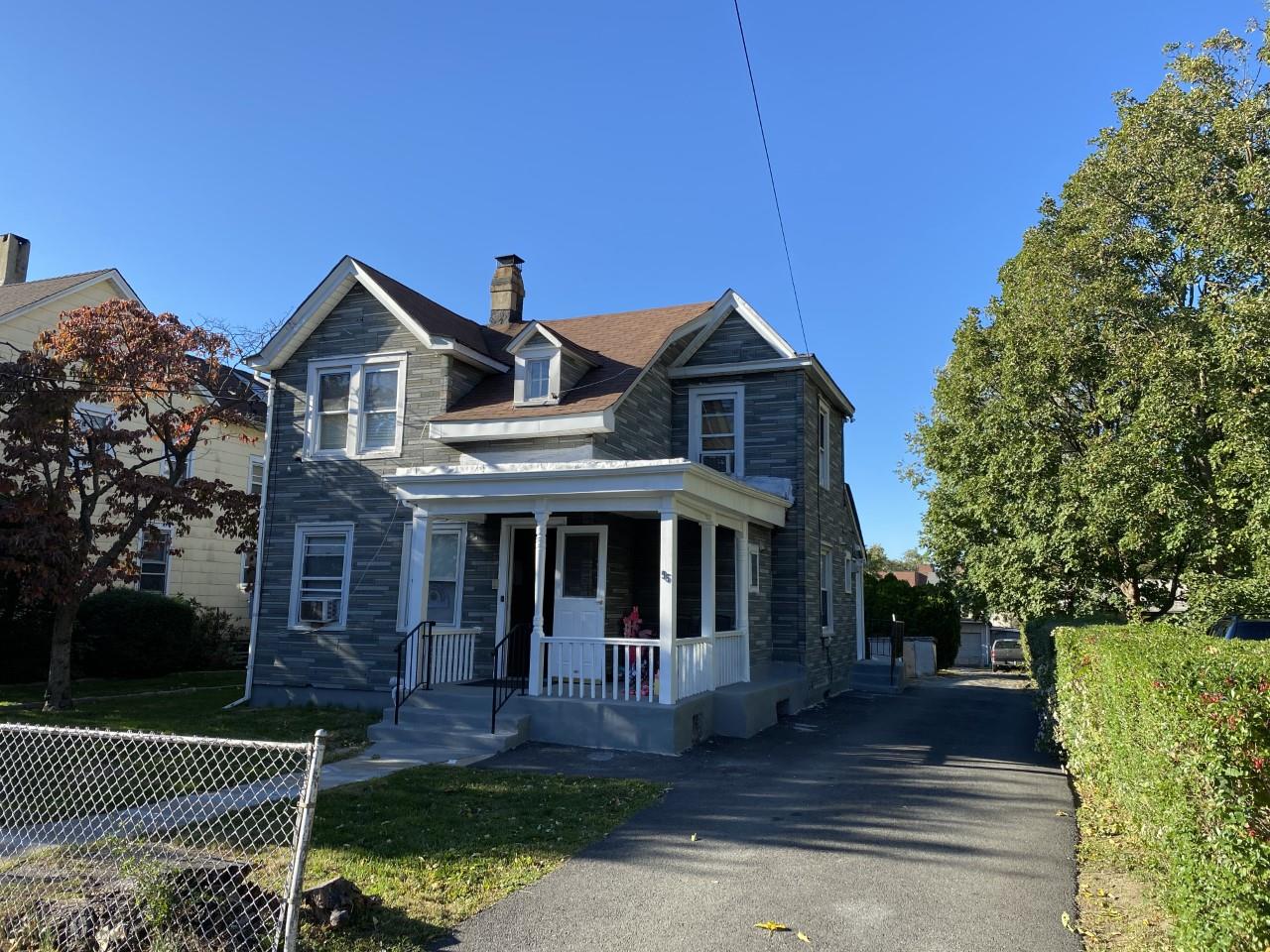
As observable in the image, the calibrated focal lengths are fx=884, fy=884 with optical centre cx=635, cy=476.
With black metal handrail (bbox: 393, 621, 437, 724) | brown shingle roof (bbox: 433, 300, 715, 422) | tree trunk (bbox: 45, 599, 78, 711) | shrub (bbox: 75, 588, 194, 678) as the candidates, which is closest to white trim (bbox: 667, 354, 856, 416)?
brown shingle roof (bbox: 433, 300, 715, 422)

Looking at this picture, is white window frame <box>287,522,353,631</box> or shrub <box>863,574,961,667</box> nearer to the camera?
white window frame <box>287,522,353,631</box>

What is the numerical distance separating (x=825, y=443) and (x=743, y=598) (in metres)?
5.19

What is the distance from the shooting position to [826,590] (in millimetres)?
17875

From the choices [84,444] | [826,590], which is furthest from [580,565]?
[84,444]

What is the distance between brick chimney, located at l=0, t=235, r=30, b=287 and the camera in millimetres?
23031

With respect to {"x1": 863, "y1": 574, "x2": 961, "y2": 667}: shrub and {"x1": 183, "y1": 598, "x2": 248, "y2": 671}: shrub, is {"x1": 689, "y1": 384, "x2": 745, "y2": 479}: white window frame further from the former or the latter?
{"x1": 863, "y1": 574, "x2": 961, "y2": 667}: shrub

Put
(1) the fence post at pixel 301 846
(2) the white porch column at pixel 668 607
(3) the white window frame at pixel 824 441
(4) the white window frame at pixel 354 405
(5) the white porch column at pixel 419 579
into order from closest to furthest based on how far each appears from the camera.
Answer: (1) the fence post at pixel 301 846 < (2) the white porch column at pixel 668 607 < (5) the white porch column at pixel 419 579 < (4) the white window frame at pixel 354 405 < (3) the white window frame at pixel 824 441

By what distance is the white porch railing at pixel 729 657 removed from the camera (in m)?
13.0

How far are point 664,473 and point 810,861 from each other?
553 centimetres

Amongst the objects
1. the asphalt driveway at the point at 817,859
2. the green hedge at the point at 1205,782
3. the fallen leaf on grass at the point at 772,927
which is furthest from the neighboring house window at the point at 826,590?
the fallen leaf on grass at the point at 772,927

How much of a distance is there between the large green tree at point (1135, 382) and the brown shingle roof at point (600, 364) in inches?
252

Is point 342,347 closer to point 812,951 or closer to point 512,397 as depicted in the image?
point 512,397

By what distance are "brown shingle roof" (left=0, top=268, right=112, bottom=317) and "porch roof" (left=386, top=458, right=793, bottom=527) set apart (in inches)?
543

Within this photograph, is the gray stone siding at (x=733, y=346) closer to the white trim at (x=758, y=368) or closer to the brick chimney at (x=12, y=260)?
the white trim at (x=758, y=368)
